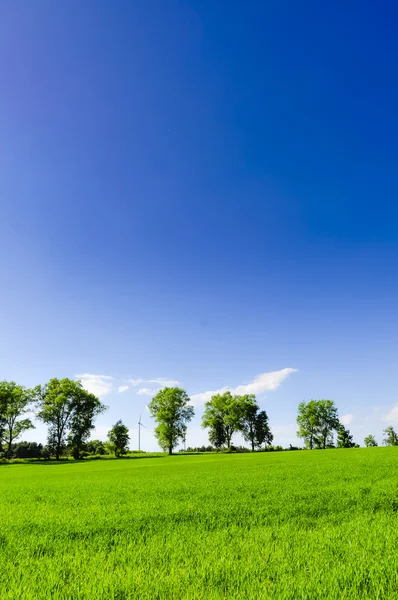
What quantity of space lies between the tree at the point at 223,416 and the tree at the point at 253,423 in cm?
203

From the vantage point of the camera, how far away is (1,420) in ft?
280

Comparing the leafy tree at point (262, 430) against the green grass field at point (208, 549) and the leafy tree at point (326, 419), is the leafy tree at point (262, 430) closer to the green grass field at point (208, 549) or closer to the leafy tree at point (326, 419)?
the leafy tree at point (326, 419)

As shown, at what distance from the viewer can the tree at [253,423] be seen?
4818 inches

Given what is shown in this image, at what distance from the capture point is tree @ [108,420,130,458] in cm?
9375

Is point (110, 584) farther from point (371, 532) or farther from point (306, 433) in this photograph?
point (306, 433)

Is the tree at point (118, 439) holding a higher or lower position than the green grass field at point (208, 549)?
lower

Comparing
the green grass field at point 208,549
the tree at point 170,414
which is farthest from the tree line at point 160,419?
the green grass field at point 208,549

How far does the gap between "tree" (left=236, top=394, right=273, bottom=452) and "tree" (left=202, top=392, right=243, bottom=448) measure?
2030 mm

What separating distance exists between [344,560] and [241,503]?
5767 mm

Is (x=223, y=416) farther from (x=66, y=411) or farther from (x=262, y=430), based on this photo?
(x=66, y=411)

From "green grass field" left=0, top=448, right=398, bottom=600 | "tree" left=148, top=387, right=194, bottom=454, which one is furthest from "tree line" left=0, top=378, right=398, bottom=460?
"green grass field" left=0, top=448, right=398, bottom=600

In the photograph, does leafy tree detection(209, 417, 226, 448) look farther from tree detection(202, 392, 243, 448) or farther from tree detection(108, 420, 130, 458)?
tree detection(108, 420, 130, 458)

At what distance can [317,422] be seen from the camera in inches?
5123

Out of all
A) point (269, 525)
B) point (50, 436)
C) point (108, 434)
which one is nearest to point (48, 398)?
point (50, 436)
